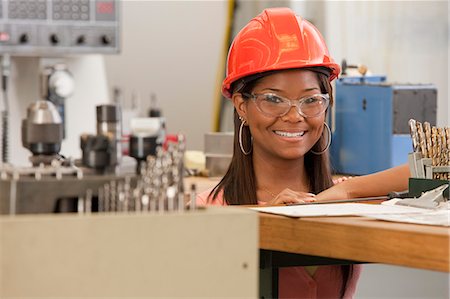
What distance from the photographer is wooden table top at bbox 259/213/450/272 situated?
1329 mm

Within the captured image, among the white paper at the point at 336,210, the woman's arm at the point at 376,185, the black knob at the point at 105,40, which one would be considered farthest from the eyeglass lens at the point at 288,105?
the black knob at the point at 105,40

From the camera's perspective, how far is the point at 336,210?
64.6 inches

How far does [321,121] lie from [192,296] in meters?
1.04

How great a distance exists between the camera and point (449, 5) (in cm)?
413

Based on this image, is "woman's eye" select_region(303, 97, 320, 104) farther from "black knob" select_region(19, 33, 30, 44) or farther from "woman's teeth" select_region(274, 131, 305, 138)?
"black knob" select_region(19, 33, 30, 44)

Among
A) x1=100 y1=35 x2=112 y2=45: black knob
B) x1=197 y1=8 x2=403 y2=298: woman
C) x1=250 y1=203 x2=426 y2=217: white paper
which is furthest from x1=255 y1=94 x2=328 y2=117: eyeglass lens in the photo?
x1=100 y1=35 x2=112 y2=45: black knob

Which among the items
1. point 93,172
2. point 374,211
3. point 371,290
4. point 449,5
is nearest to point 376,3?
point 449,5

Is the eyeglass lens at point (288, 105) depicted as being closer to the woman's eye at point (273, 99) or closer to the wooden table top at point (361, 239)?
the woman's eye at point (273, 99)

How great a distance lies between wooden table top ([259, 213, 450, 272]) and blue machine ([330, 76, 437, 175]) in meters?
1.82

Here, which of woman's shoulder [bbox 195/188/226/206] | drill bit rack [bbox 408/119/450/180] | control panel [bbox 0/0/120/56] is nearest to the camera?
drill bit rack [bbox 408/119/450/180]

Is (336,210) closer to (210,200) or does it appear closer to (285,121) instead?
(285,121)

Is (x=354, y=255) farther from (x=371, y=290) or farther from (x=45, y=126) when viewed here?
(x=371, y=290)

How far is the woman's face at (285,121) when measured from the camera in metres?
2.09

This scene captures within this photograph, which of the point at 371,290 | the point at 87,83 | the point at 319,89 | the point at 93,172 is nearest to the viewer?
the point at 93,172
